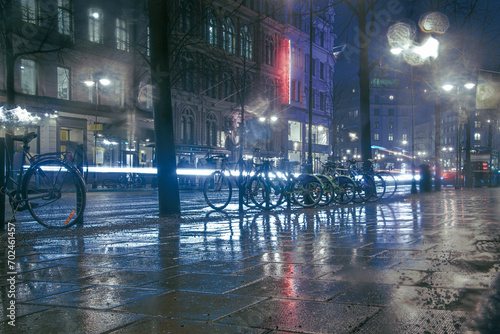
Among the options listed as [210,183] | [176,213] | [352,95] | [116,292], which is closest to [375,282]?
[116,292]

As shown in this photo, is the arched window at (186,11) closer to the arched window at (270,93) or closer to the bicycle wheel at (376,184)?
the bicycle wheel at (376,184)

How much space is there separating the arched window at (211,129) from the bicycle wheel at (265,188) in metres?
36.8

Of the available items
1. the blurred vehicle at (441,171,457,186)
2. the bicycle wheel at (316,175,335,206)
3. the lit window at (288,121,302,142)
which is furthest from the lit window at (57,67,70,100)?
the lit window at (288,121,302,142)

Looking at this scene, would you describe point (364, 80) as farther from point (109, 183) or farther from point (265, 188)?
point (109, 183)

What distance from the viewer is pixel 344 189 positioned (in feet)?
48.1

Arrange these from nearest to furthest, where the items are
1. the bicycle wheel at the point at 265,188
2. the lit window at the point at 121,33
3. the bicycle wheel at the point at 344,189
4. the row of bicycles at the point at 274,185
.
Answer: the row of bicycles at the point at 274,185
the bicycle wheel at the point at 265,188
the bicycle wheel at the point at 344,189
the lit window at the point at 121,33

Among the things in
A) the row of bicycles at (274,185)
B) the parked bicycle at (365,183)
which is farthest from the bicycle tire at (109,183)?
the row of bicycles at (274,185)

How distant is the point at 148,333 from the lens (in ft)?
9.19

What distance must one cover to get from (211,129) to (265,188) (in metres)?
38.1

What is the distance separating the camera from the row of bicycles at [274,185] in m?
11.8

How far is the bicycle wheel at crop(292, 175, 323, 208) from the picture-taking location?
42.5 ft

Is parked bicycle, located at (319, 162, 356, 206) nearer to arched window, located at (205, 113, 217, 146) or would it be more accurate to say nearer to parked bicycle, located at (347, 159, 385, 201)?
parked bicycle, located at (347, 159, 385, 201)

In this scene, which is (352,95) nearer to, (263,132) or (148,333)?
(263,132)

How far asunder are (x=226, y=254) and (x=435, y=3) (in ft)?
68.4
